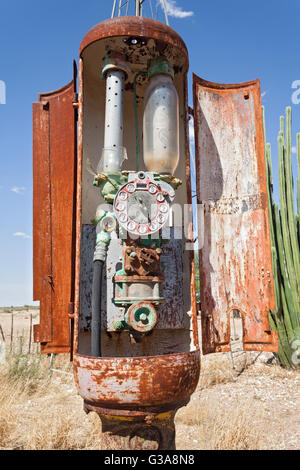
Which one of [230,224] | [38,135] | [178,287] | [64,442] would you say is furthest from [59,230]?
[64,442]

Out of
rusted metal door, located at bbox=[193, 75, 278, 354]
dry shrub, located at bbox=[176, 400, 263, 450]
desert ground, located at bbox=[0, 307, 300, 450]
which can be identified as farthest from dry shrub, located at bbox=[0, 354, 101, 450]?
rusted metal door, located at bbox=[193, 75, 278, 354]

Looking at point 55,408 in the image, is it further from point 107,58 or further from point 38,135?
point 107,58

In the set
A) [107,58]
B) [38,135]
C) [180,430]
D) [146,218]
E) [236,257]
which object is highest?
[107,58]

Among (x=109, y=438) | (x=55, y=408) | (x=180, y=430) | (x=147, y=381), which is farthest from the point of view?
(x=55, y=408)

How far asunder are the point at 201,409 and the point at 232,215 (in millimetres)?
3043

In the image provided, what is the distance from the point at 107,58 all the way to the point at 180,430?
408 centimetres

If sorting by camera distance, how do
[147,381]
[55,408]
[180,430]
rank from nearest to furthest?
[147,381] < [180,430] < [55,408]

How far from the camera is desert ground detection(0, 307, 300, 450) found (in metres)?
4.06

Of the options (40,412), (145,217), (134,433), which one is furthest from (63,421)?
(145,217)

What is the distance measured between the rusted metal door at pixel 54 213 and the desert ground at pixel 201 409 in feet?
5.89

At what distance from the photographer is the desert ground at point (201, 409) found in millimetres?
4062

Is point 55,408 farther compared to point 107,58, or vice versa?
point 55,408

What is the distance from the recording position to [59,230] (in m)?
3.06

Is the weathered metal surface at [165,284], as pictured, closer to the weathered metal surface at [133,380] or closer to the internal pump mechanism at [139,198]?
the internal pump mechanism at [139,198]
